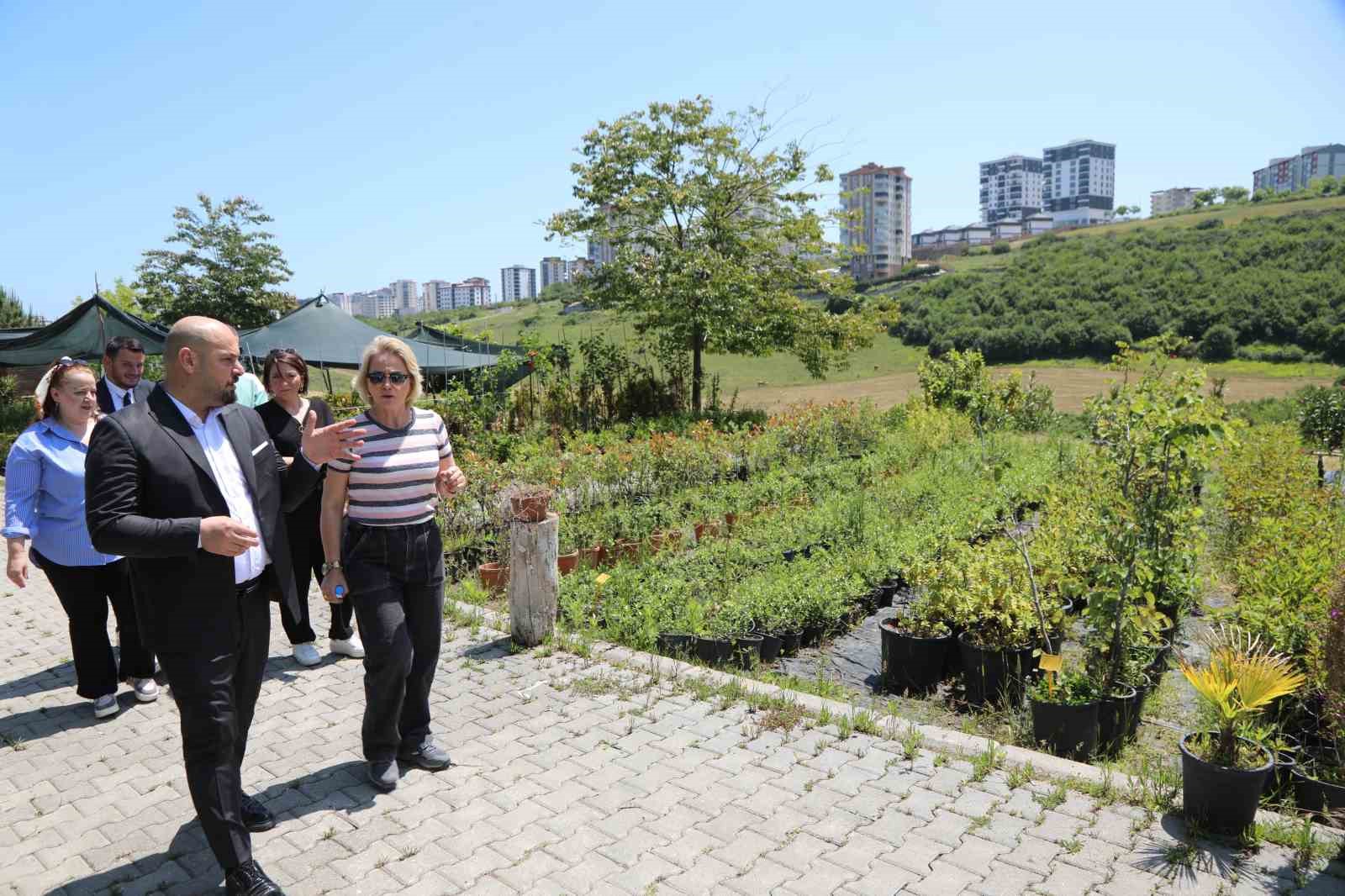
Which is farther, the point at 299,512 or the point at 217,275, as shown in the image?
the point at 217,275

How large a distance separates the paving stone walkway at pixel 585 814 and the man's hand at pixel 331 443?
140 centimetres

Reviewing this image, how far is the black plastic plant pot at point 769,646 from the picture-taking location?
5047mm

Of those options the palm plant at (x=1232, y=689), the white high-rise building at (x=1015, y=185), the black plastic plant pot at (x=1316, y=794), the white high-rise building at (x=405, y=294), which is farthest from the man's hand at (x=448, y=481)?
the white high-rise building at (x=1015, y=185)

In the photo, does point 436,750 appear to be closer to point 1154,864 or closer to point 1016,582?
point 1154,864

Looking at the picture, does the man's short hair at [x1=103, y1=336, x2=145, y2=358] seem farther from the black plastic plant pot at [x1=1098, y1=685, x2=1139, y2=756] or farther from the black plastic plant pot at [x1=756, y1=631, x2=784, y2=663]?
the black plastic plant pot at [x1=1098, y1=685, x2=1139, y2=756]

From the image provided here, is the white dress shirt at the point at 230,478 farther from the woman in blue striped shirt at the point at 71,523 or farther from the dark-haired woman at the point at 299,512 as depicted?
the woman in blue striped shirt at the point at 71,523

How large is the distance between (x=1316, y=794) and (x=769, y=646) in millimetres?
2647

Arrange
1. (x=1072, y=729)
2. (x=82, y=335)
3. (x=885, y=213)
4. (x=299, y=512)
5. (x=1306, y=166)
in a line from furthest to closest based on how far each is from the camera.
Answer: (x=1306, y=166), (x=885, y=213), (x=82, y=335), (x=299, y=512), (x=1072, y=729)

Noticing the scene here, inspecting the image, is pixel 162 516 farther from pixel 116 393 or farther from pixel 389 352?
pixel 116 393

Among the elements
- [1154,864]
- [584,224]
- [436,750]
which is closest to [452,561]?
[436,750]

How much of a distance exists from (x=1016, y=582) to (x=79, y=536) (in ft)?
16.4

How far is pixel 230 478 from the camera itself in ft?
9.11

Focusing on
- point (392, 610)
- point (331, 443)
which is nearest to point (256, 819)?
point (392, 610)

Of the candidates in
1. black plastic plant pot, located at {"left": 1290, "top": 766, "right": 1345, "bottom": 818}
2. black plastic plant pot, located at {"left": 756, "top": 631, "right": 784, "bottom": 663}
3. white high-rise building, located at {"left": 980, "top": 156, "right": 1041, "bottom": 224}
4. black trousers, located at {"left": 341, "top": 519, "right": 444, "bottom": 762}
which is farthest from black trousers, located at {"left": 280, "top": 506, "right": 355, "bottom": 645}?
white high-rise building, located at {"left": 980, "top": 156, "right": 1041, "bottom": 224}
